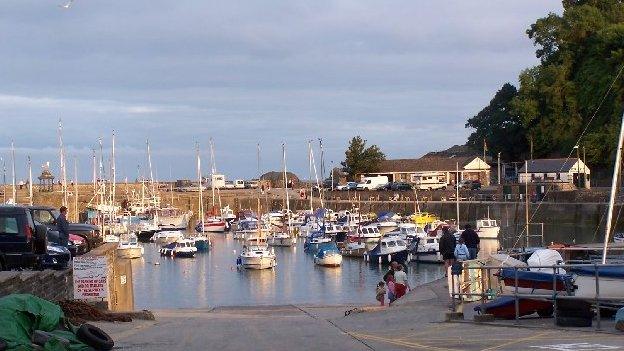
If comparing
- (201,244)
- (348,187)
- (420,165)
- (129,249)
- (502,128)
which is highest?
(502,128)

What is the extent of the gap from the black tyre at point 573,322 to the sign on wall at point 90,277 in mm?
10758

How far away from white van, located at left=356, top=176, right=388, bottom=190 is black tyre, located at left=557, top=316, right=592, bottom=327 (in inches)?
4883

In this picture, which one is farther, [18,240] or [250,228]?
[250,228]

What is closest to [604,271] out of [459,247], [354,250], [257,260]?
[459,247]

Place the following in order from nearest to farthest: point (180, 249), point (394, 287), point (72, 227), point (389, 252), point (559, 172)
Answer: point (394, 287) → point (72, 227) → point (389, 252) → point (180, 249) → point (559, 172)

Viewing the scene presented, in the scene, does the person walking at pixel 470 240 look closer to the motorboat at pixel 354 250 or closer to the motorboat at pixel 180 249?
the motorboat at pixel 354 250

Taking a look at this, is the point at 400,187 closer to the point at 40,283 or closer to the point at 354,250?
the point at 354,250

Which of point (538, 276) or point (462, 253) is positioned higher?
point (462, 253)

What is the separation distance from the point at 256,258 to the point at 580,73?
4740 cm

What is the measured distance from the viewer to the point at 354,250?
90188mm

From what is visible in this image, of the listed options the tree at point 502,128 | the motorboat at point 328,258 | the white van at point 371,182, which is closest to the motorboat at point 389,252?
the motorboat at point 328,258

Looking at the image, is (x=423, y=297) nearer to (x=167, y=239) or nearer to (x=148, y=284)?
Answer: (x=148, y=284)

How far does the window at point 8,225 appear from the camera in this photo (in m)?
24.0

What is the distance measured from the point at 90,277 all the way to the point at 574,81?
92.9 metres
